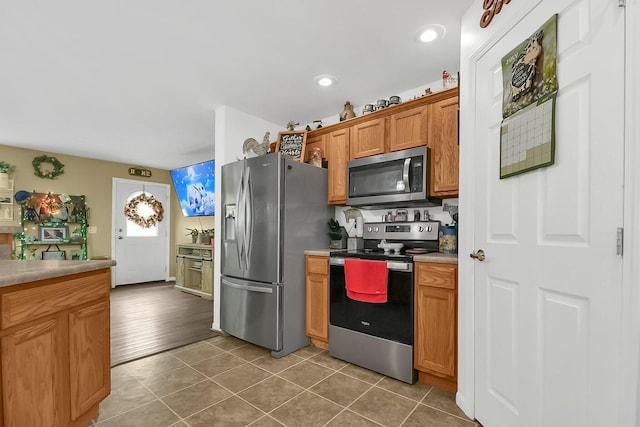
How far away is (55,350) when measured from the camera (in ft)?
4.61

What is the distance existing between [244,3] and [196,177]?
14.8 feet

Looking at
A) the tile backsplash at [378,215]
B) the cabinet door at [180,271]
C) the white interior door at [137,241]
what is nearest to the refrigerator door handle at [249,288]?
the tile backsplash at [378,215]

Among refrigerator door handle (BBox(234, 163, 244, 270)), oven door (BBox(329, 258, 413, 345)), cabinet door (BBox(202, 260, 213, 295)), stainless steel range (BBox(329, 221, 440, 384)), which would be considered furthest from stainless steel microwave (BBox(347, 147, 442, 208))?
cabinet door (BBox(202, 260, 213, 295))

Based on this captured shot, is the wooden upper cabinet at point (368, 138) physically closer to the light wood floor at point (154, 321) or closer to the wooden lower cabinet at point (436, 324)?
the wooden lower cabinet at point (436, 324)

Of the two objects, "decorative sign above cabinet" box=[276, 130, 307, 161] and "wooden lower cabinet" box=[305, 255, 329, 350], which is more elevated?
"decorative sign above cabinet" box=[276, 130, 307, 161]

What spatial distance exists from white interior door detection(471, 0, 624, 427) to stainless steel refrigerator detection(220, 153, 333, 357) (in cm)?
159

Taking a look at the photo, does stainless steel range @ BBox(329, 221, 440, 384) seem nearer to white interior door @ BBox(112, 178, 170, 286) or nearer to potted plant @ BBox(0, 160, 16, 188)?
white interior door @ BBox(112, 178, 170, 286)

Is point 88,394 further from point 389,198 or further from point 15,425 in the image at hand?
point 389,198

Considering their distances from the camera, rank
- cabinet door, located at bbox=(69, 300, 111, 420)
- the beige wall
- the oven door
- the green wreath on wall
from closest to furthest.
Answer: cabinet door, located at bbox=(69, 300, 111, 420)
the oven door
the beige wall
the green wreath on wall

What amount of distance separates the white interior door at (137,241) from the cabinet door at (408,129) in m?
5.69

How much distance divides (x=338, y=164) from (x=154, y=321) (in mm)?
2953

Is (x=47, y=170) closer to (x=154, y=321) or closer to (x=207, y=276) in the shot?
(x=207, y=276)

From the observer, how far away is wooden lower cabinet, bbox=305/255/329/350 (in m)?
2.77

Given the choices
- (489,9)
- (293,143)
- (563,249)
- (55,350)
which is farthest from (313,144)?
(55,350)
